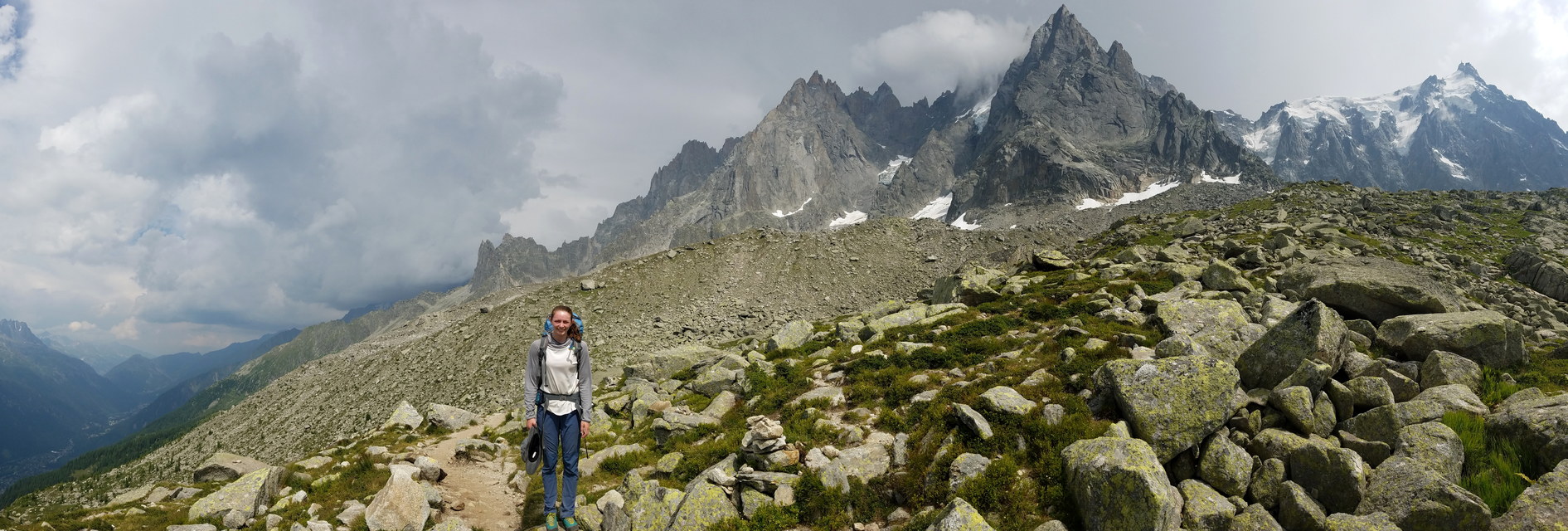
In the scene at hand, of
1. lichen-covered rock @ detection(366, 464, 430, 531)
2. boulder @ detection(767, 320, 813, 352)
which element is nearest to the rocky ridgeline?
lichen-covered rock @ detection(366, 464, 430, 531)

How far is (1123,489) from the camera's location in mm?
7941

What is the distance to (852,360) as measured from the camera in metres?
20.0

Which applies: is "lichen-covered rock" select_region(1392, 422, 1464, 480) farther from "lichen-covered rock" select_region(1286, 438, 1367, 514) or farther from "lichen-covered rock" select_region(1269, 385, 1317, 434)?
"lichen-covered rock" select_region(1269, 385, 1317, 434)

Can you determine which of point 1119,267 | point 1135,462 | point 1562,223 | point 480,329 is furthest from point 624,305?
point 1562,223

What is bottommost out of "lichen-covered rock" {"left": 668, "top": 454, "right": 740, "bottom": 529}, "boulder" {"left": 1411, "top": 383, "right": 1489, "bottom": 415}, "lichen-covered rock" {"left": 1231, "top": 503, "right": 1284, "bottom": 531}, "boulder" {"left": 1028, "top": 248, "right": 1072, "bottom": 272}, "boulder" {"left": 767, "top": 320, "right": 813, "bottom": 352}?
"lichen-covered rock" {"left": 1231, "top": 503, "right": 1284, "bottom": 531}

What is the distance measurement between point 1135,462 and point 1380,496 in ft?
11.6

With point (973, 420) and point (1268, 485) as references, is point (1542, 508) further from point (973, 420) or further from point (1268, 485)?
point (973, 420)

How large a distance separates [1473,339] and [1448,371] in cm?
238

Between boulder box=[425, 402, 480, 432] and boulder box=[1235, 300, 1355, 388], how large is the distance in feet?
96.1

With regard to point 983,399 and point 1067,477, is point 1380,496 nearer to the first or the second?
point 1067,477

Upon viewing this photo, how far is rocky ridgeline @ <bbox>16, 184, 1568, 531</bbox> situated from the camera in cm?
825

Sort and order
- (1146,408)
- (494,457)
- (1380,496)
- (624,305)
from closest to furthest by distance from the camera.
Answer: (1380,496) → (1146,408) → (494,457) → (624,305)

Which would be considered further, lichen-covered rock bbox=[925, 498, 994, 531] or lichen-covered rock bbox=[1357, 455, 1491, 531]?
lichen-covered rock bbox=[925, 498, 994, 531]

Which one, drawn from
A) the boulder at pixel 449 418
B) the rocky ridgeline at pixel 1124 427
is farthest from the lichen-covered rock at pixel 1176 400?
the boulder at pixel 449 418
